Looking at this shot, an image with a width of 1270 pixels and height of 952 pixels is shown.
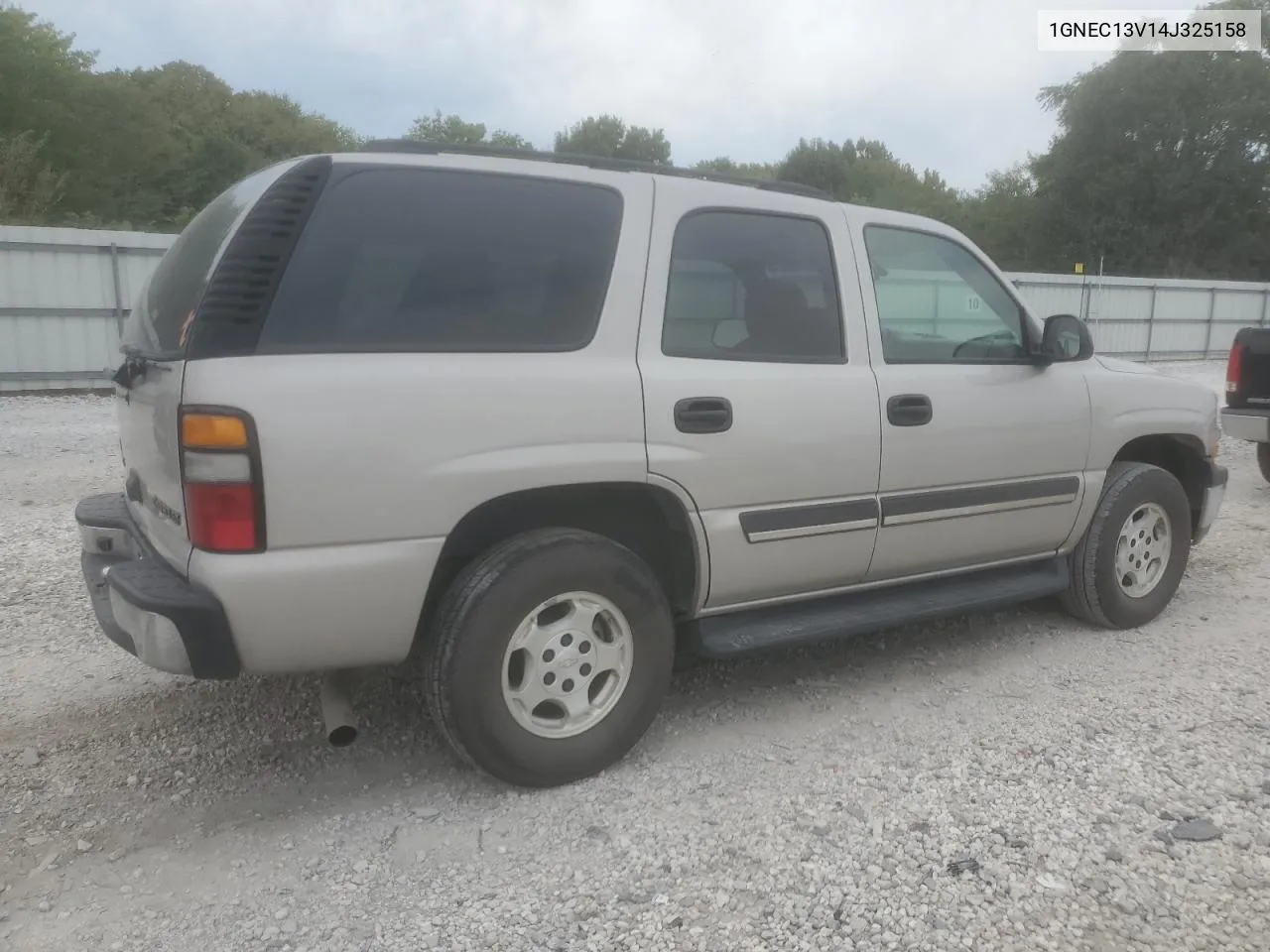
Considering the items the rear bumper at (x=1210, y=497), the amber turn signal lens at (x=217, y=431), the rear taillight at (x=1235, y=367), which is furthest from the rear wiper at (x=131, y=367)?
the rear taillight at (x=1235, y=367)

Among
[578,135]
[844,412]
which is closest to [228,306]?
[844,412]

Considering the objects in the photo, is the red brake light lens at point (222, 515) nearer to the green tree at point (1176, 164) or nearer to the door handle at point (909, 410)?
the door handle at point (909, 410)

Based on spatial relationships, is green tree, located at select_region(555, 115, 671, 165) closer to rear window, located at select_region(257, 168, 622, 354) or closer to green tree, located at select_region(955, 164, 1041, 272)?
green tree, located at select_region(955, 164, 1041, 272)

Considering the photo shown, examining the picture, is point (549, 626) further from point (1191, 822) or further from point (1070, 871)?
point (1191, 822)

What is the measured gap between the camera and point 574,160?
3.20 m

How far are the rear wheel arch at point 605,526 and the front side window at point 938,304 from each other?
1.05 meters

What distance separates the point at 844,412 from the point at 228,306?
6.42ft

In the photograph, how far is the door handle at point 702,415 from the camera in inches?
122

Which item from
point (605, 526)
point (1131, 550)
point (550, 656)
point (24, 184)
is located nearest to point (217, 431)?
point (550, 656)

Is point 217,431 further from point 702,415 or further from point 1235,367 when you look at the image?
point 1235,367

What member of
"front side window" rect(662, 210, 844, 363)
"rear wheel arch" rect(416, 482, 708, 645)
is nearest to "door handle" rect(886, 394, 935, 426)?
"front side window" rect(662, 210, 844, 363)

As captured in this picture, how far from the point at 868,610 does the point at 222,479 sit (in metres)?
Result: 2.25

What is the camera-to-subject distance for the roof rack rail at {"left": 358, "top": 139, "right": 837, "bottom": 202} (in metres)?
3.00

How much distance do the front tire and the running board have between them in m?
0.26
